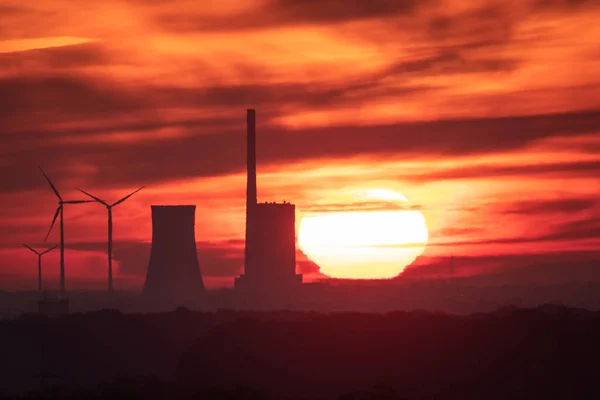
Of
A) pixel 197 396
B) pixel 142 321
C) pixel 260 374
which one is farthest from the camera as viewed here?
pixel 142 321

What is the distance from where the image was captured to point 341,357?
141375 mm

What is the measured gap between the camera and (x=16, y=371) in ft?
450

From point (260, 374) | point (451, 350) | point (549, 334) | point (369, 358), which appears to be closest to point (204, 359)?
point (260, 374)

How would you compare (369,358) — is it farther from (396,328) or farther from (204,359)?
(204,359)

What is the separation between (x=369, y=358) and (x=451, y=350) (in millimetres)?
10730

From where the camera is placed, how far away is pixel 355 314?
16312 cm

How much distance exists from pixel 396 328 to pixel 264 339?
17766mm

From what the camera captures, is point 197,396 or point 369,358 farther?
point 369,358

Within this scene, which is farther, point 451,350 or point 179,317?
point 179,317

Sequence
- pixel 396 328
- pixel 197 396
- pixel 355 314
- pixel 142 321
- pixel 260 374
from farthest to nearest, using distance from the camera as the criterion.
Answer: pixel 142 321 → pixel 355 314 → pixel 396 328 → pixel 260 374 → pixel 197 396

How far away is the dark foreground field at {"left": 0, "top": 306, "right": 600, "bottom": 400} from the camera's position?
408 ft

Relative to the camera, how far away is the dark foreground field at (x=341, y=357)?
124 meters

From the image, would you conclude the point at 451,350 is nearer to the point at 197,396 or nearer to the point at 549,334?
the point at 549,334

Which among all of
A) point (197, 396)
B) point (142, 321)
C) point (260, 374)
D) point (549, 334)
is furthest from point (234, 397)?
point (142, 321)
